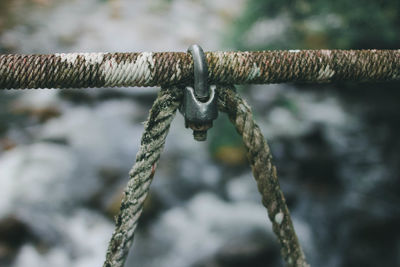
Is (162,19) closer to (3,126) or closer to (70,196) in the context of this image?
(3,126)

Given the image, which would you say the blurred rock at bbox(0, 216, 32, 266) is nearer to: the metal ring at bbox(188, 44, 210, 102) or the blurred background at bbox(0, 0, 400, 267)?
the blurred background at bbox(0, 0, 400, 267)

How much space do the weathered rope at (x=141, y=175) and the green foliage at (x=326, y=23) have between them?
2.00 meters

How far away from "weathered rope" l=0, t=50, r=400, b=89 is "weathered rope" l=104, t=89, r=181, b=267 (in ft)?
0.12

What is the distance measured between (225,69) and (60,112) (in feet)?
9.12

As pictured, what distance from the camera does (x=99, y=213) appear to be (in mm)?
2287

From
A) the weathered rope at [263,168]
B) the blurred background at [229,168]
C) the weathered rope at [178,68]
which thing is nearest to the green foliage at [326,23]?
the blurred background at [229,168]

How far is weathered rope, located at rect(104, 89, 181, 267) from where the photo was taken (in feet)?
1.71

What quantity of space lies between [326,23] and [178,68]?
7.05 ft

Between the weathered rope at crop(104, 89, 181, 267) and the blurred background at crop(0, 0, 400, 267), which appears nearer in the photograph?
the weathered rope at crop(104, 89, 181, 267)

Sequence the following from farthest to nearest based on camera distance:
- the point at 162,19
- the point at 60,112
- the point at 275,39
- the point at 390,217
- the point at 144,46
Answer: the point at 162,19
the point at 144,46
the point at 60,112
the point at 275,39
the point at 390,217

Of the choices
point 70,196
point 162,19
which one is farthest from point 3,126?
point 162,19

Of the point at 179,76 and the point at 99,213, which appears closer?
the point at 179,76

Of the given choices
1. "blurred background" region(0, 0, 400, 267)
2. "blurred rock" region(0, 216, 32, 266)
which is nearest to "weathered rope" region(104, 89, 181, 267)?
"blurred background" region(0, 0, 400, 267)

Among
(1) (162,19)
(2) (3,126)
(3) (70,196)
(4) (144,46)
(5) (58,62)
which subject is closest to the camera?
(5) (58,62)
